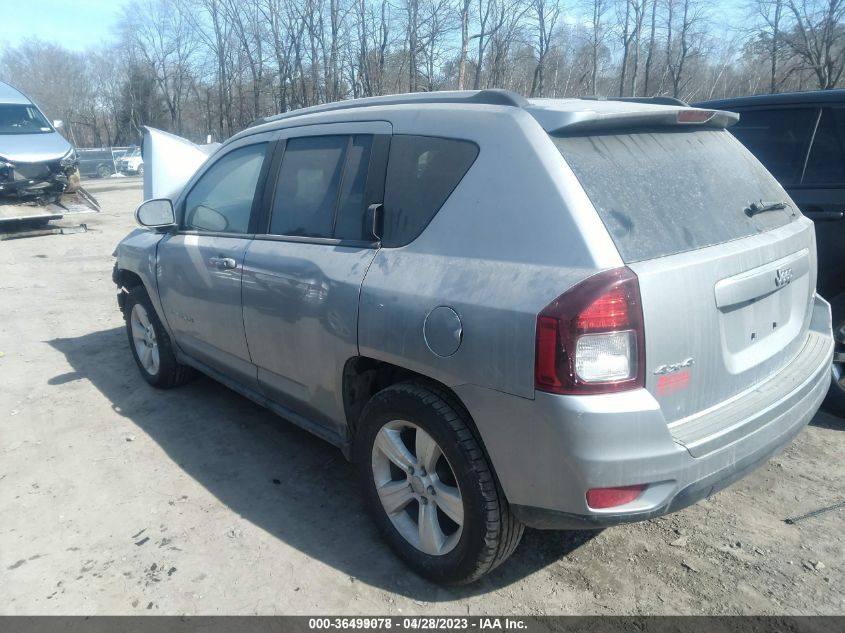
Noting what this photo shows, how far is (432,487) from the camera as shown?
2.60 metres

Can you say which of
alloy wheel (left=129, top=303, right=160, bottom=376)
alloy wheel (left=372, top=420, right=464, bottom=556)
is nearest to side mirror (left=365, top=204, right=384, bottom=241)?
alloy wheel (left=372, top=420, right=464, bottom=556)

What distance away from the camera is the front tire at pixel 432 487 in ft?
7.82

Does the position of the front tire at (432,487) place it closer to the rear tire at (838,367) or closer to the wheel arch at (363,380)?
the wheel arch at (363,380)

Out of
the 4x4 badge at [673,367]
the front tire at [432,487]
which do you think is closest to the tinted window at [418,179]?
the front tire at [432,487]

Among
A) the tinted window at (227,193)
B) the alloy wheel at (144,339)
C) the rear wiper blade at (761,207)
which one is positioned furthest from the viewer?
the alloy wheel at (144,339)

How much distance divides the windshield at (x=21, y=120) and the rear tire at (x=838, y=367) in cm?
1437

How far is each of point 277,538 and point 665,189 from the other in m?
2.33

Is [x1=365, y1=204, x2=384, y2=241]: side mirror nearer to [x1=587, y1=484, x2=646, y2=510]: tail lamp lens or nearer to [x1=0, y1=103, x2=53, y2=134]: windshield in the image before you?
[x1=587, y1=484, x2=646, y2=510]: tail lamp lens

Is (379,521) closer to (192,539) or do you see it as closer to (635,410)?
(192,539)

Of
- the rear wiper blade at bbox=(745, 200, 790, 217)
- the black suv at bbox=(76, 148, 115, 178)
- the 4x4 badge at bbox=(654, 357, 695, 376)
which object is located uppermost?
the black suv at bbox=(76, 148, 115, 178)

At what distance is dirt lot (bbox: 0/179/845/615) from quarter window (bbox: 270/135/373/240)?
142 cm

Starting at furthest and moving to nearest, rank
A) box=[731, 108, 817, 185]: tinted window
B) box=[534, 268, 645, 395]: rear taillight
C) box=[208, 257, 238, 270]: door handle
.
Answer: box=[731, 108, 817, 185]: tinted window, box=[208, 257, 238, 270]: door handle, box=[534, 268, 645, 395]: rear taillight

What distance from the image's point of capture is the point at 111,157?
113 ft

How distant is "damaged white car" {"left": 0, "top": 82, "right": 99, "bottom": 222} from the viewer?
39.9 ft
